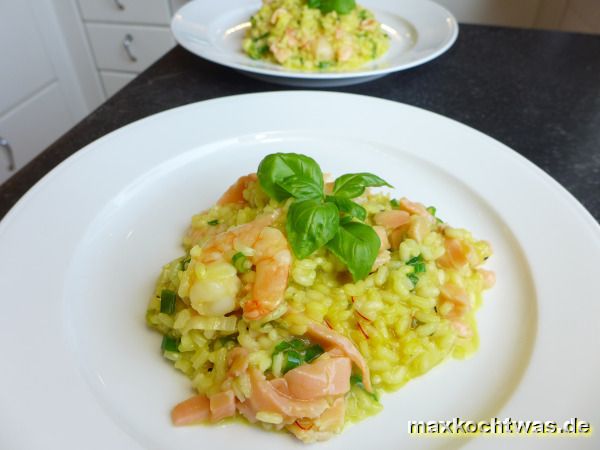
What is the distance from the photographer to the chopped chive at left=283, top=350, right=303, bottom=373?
4.27ft

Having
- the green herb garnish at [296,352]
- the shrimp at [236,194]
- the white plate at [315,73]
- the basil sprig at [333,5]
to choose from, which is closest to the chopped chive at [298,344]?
the green herb garnish at [296,352]

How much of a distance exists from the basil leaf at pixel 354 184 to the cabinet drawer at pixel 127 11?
377 cm

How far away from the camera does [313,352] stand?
1.33m

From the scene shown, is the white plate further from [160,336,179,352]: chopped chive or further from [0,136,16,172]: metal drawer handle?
[0,136,16,172]: metal drawer handle

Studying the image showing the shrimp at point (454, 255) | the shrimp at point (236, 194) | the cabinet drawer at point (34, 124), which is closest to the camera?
the shrimp at point (454, 255)

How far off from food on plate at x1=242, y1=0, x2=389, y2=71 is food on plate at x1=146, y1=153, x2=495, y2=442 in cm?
146

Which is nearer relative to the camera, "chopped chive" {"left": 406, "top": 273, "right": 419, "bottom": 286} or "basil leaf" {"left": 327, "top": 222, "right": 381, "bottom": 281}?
"basil leaf" {"left": 327, "top": 222, "right": 381, "bottom": 281}

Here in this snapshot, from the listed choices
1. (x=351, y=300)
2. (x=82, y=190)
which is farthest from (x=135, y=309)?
(x=351, y=300)

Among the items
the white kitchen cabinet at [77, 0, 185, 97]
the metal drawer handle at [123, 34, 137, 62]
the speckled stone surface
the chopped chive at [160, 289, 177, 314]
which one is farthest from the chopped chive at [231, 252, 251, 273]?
the metal drawer handle at [123, 34, 137, 62]

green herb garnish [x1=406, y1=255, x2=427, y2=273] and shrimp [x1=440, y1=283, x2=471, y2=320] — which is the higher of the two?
green herb garnish [x1=406, y1=255, x2=427, y2=273]

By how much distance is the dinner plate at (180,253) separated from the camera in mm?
1160

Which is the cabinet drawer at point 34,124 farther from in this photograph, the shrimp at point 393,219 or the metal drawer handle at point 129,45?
the shrimp at point 393,219

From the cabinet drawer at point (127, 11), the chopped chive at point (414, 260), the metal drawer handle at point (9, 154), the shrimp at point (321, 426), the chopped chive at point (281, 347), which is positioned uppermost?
the chopped chive at point (414, 260)

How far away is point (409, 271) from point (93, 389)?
2.97 feet
